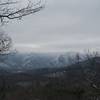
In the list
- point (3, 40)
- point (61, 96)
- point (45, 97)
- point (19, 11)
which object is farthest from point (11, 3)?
point (45, 97)

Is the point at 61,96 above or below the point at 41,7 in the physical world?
below

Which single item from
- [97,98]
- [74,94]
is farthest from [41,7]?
[74,94]

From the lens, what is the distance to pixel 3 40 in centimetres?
578

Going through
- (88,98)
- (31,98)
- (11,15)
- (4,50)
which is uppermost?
(11,15)

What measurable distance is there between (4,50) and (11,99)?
68.0ft

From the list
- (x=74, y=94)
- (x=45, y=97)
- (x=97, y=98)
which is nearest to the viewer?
(x=97, y=98)

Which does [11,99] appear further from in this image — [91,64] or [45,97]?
[91,64]

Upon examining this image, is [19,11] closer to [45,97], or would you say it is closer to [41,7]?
[41,7]

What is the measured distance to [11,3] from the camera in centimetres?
514

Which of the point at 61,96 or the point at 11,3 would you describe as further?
the point at 61,96

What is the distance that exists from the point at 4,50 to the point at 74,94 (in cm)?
1702

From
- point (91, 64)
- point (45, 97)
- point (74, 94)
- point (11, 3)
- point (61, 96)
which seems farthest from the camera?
point (91, 64)

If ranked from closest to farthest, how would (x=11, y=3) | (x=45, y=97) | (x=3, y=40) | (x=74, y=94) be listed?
(x=11, y=3)
(x=3, y=40)
(x=74, y=94)
(x=45, y=97)

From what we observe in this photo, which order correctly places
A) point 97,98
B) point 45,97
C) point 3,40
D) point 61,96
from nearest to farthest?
point 3,40 → point 97,98 → point 61,96 → point 45,97
